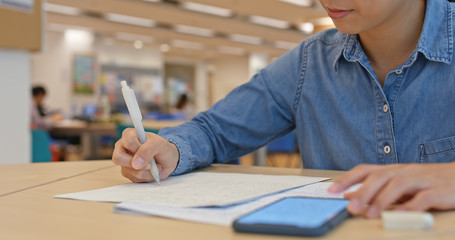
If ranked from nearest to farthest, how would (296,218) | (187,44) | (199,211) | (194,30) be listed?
(296,218) → (199,211) → (194,30) → (187,44)

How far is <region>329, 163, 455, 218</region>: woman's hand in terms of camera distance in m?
0.64

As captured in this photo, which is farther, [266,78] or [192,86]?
[192,86]

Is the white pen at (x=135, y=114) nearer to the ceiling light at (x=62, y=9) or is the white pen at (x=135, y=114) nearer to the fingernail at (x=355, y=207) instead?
the fingernail at (x=355, y=207)

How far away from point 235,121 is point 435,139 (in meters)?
0.55

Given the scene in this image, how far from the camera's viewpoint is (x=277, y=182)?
97cm

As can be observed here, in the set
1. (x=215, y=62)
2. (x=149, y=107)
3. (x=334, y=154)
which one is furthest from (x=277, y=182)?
(x=215, y=62)

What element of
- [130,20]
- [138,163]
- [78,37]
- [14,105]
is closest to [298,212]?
[138,163]

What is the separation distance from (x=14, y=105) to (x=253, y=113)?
1.72m

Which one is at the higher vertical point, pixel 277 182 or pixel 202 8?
pixel 202 8

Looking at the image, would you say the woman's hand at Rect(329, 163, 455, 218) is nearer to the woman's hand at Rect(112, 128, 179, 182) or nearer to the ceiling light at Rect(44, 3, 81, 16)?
the woman's hand at Rect(112, 128, 179, 182)

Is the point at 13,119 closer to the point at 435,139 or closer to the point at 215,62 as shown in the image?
the point at 435,139

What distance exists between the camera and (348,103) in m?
1.25

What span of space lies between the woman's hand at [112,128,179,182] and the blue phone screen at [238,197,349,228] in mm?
393

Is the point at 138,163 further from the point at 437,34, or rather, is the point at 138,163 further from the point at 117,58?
the point at 117,58
